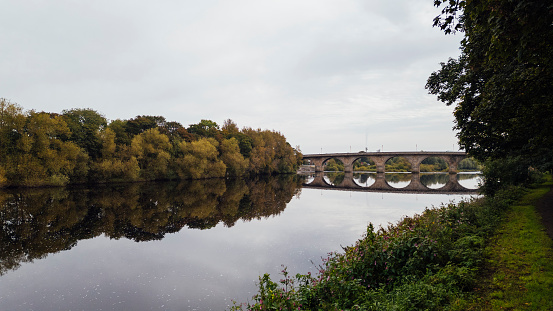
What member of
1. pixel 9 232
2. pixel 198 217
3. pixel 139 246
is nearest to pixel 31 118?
pixel 9 232

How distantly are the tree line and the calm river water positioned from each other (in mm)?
16195

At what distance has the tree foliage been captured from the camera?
5.52 meters

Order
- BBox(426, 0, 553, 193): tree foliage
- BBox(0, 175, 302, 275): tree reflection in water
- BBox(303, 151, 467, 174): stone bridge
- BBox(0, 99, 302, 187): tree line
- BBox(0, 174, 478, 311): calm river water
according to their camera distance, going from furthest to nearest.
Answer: BBox(303, 151, 467, 174): stone bridge
BBox(0, 99, 302, 187): tree line
BBox(0, 175, 302, 275): tree reflection in water
BBox(0, 174, 478, 311): calm river water
BBox(426, 0, 553, 193): tree foliage

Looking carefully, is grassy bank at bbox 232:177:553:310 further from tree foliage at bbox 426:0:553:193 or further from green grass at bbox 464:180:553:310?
tree foliage at bbox 426:0:553:193

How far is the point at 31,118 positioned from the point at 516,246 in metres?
54.1

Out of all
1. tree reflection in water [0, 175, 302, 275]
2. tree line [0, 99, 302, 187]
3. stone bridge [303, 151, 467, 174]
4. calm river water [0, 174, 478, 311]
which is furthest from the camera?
stone bridge [303, 151, 467, 174]

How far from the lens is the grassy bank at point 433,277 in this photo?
19.6 feet

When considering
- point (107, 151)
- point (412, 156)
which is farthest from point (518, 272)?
point (412, 156)

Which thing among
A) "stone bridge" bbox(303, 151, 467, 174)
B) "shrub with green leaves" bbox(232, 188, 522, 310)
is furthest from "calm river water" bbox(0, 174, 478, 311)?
"stone bridge" bbox(303, 151, 467, 174)

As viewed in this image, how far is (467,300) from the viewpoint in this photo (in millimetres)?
6027

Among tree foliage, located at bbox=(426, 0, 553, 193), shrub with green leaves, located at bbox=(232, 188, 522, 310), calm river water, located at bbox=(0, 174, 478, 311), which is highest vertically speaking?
tree foliage, located at bbox=(426, 0, 553, 193)

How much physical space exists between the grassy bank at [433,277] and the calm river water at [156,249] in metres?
3.23

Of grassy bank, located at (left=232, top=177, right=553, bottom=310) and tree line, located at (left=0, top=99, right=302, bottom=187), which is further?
tree line, located at (left=0, top=99, right=302, bottom=187)

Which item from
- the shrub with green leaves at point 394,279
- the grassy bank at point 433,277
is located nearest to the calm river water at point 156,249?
the shrub with green leaves at point 394,279
